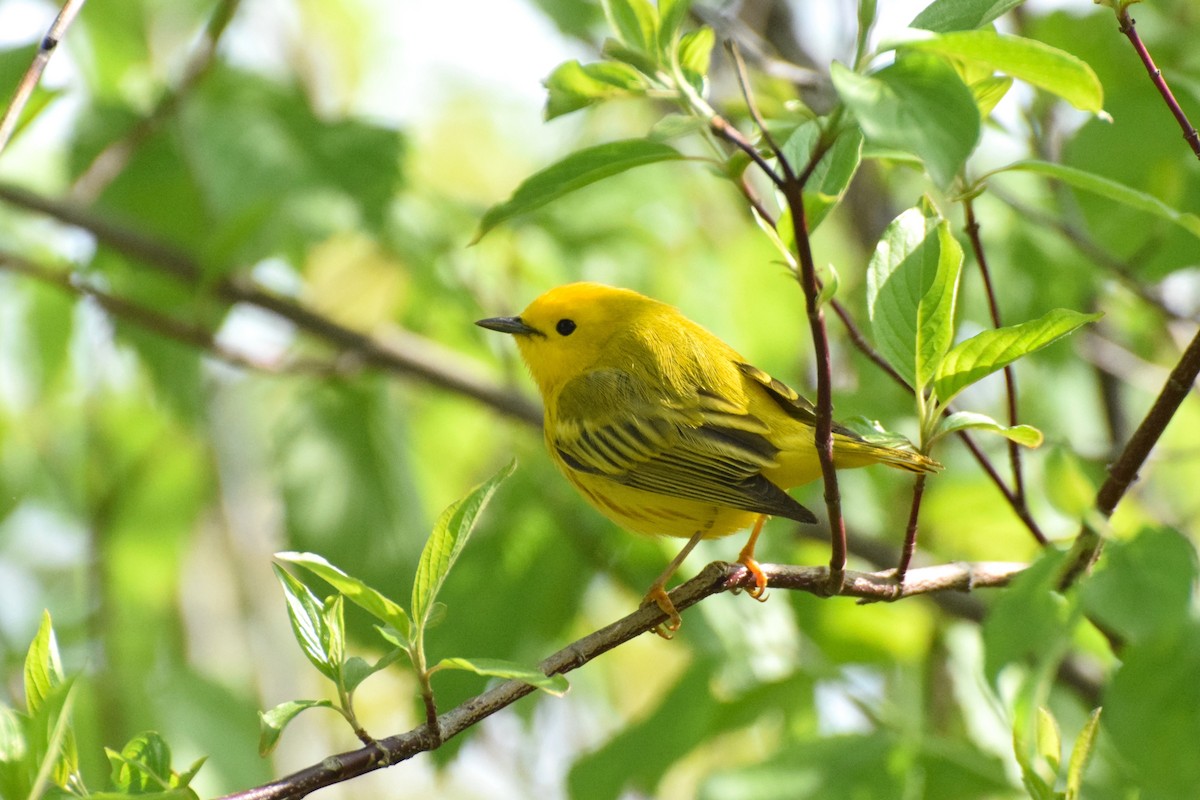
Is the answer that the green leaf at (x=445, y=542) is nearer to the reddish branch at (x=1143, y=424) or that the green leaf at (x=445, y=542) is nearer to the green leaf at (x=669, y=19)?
the green leaf at (x=669, y=19)

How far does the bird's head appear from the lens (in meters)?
3.03

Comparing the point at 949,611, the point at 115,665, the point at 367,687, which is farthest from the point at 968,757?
the point at 367,687

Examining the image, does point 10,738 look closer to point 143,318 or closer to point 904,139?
point 904,139

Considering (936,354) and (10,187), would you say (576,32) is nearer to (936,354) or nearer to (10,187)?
(10,187)

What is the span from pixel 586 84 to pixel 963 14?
413 millimetres

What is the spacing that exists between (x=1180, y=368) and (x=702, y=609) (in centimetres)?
134

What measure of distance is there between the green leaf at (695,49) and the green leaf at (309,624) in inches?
29.1

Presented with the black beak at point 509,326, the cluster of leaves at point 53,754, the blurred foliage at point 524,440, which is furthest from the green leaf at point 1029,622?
the black beak at point 509,326

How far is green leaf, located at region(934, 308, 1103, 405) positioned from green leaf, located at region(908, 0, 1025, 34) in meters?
0.34

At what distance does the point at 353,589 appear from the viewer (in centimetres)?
131

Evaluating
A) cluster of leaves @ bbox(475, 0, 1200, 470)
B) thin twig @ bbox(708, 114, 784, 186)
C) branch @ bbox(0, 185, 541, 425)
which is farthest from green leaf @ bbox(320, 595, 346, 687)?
branch @ bbox(0, 185, 541, 425)

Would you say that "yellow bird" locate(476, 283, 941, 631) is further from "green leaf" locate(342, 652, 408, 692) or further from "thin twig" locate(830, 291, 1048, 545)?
"green leaf" locate(342, 652, 408, 692)

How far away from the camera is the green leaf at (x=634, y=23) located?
1.29 metres

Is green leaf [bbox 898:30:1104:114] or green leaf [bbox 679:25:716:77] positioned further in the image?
green leaf [bbox 679:25:716:77]
